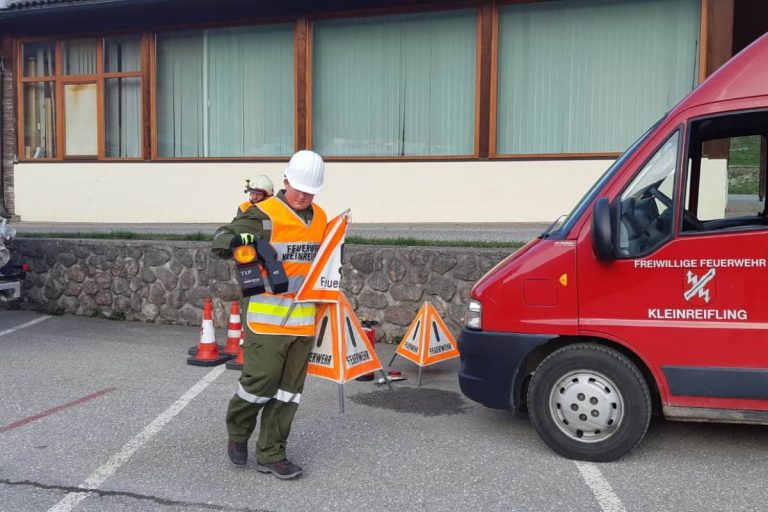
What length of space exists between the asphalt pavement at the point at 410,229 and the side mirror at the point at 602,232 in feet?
16.7

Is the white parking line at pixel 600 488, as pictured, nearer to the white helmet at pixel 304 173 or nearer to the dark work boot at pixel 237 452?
the dark work boot at pixel 237 452

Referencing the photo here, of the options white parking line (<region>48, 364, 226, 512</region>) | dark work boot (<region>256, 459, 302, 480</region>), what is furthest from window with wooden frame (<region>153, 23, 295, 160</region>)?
dark work boot (<region>256, 459, 302, 480</region>)

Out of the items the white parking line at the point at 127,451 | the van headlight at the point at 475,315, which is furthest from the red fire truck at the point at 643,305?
the white parking line at the point at 127,451

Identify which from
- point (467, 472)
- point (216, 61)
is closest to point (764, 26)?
point (216, 61)

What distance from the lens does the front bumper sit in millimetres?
4656

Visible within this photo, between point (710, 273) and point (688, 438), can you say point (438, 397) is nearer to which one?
point (688, 438)

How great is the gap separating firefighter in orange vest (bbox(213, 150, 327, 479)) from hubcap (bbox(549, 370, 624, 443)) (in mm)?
1593

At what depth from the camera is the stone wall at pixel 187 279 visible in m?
8.19

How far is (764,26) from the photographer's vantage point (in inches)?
543

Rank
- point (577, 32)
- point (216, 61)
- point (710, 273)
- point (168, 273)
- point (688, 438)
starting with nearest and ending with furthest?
point (710, 273)
point (688, 438)
point (168, 273)
point (577, 32)
point (216, 61)

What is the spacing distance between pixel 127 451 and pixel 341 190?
342 inches

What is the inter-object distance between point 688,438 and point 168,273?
661cm

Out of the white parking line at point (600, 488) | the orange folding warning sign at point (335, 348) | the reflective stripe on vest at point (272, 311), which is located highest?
the reflective stripe on vest at point (272, 311)

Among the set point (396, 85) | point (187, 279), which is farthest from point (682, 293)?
point (396, 85)
